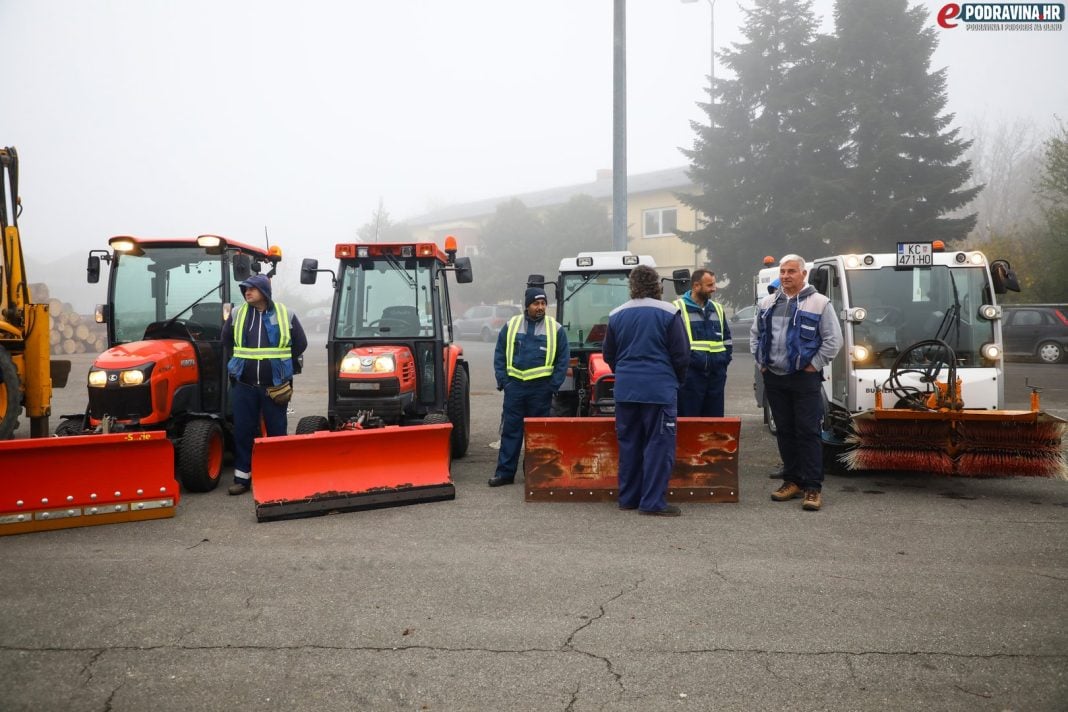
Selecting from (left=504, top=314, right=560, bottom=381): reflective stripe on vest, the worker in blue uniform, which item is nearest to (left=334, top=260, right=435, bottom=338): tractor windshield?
(left=504, top=314, right=560, bottom=381): reflective stripe on vest

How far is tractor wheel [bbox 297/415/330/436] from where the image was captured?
25.4 feet

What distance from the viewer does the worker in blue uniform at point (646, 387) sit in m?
6.43

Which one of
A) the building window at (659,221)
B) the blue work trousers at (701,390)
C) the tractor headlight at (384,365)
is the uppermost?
the building window at (659,221)

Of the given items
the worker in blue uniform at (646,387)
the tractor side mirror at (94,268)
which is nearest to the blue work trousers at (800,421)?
the worker in blue uniform at (646,387)

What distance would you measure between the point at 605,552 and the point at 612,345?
1.92 metres

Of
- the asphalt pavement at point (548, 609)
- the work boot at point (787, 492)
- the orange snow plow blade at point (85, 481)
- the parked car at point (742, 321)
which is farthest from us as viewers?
the parked car at point (742, 321)

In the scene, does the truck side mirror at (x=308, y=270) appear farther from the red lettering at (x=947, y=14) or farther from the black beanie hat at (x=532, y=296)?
the red lettering at (x=947, y=14)

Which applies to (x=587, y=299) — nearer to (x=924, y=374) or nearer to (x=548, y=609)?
(x=924, y=374)

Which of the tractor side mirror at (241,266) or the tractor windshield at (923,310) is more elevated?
the tractor side mirror at (241,266)

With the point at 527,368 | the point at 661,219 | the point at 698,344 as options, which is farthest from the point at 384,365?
the point at 661,219

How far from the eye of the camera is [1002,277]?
25.0 ft

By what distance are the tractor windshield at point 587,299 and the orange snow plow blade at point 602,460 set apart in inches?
99.3

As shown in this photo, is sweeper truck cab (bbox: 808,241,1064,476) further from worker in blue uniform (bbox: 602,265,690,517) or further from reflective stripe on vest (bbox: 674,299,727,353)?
worker in blue uniform (bbox: 602,265,690,517)

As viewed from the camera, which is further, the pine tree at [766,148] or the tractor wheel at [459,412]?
the pine tree at [766,148]
